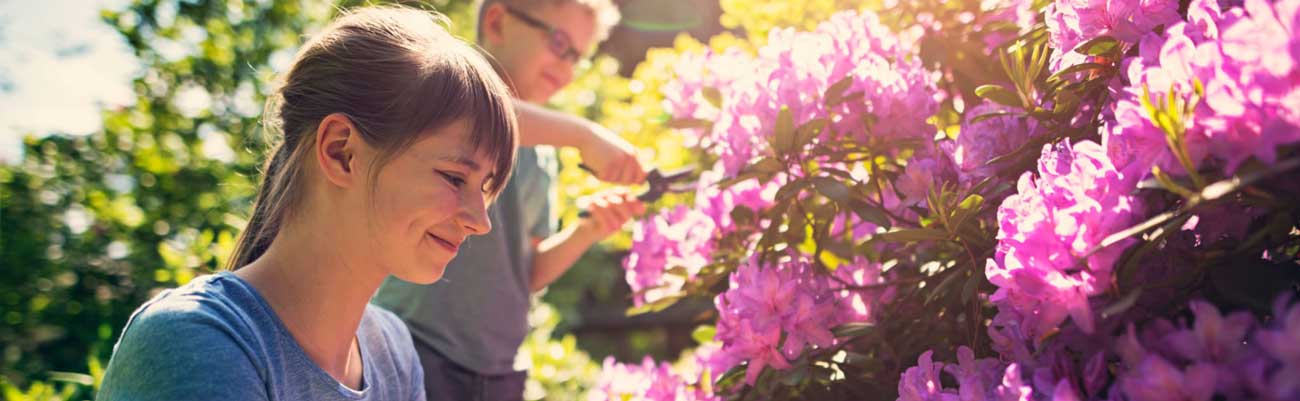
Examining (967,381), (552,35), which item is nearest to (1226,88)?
(967,381)

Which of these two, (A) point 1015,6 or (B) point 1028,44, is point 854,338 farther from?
(A) point 1015,6

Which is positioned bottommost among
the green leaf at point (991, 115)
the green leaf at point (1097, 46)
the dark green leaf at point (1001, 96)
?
the green leaf at point (991, 115)

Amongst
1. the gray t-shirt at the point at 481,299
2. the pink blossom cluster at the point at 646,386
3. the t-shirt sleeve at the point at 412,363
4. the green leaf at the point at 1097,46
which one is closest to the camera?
the green leaf at the point at 1097,46

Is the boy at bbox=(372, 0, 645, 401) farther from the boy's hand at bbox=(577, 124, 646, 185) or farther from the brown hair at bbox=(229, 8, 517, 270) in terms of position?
the brown hair at bbox=(229, 8, 517, 270)

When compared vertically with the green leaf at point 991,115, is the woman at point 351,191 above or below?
below

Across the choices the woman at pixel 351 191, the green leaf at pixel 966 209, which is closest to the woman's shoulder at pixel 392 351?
the woman at pixel 351 191

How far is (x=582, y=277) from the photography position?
7922mm

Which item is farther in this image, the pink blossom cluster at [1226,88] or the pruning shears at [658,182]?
the pruning shears at [658,182]

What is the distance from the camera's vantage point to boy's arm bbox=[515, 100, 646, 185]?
86.6 inches

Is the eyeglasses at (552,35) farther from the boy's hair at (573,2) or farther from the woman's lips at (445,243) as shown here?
the woman's lips at (445,243)

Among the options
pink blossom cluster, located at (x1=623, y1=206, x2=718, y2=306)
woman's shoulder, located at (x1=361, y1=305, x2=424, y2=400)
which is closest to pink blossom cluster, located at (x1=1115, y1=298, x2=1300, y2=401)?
pink blossom cluster, located at (x1=623, y1=206, x2=718, y2=306)

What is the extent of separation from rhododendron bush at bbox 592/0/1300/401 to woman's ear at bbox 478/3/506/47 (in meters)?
0.84

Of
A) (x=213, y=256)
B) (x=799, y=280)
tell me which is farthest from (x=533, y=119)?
(x=213, y=256)

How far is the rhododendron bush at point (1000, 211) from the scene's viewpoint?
884 mm
